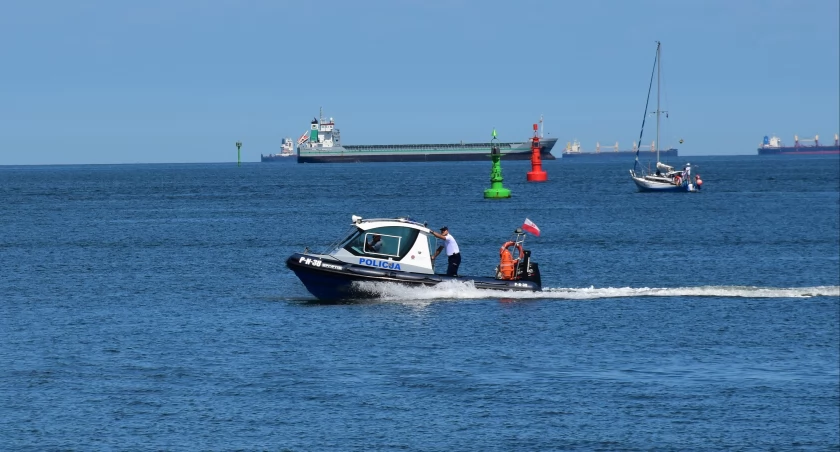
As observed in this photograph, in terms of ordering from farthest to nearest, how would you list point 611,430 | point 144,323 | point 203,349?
1. point 144,323
2. point 203,349
3. point 611,430

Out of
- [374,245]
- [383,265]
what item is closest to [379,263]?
[383,265]

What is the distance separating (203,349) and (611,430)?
11.0 meters

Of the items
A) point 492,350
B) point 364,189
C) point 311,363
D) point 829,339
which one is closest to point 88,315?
Answer: point 311,363

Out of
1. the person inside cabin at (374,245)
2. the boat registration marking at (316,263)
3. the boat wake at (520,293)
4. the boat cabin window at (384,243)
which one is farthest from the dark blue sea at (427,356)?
the person inside cabin at (374,245)

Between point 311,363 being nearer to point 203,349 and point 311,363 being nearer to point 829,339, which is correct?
point 203,349

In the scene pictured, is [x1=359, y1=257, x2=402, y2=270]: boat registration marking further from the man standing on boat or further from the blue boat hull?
the man standing on boat

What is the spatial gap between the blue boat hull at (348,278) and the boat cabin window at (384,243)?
1.98ft

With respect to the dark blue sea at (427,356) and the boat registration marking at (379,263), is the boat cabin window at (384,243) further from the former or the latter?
the dark blue sea at (427,356)

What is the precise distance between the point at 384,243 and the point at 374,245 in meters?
0.31

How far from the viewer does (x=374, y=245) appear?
34.7 metres

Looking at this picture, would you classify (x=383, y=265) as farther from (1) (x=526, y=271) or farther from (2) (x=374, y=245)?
(1) (x=526, y=271)

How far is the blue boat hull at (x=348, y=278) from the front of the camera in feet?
112

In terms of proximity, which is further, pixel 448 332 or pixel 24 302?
pixel 24 302

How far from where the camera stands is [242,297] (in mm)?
37469
